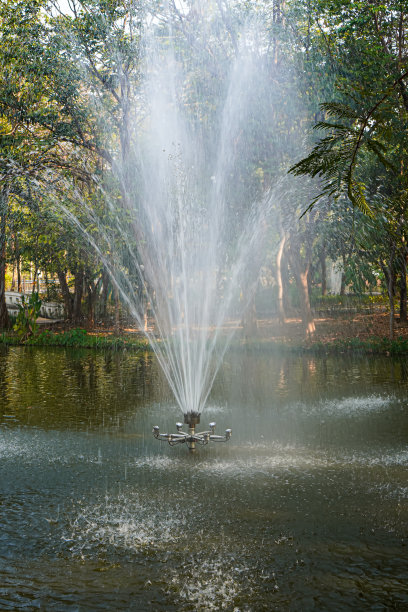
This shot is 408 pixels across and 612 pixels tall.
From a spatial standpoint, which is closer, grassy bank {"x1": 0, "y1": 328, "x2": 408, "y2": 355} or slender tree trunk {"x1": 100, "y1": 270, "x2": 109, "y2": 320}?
grassy bank {"x1": 0, "y1": 328, "x2": 408, "y2": 355}

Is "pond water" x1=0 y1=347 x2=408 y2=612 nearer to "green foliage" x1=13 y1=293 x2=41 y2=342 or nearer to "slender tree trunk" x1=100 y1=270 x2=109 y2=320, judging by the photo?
"green foliage" x1=13 y1=293 x2=41 y2=342

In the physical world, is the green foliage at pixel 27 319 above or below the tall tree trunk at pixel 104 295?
below

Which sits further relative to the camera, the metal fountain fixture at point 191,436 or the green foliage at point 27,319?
the green foliage at point 27,319

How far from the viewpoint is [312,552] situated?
223 inches

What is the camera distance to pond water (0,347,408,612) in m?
5.03

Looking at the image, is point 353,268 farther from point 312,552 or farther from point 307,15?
point 312,552

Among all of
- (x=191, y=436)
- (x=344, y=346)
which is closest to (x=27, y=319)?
(x=344, y=346)

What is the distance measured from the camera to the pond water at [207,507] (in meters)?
5.03

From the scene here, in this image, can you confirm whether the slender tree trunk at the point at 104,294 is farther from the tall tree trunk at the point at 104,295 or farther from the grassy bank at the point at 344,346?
the grassy bank at the point at 344,346

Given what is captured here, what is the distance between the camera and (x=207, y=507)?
685 centimetres

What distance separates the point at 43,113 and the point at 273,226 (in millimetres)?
11742

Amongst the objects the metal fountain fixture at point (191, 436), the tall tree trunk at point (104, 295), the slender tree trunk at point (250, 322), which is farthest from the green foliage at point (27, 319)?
the metal fountain fixture at point (191, 436)

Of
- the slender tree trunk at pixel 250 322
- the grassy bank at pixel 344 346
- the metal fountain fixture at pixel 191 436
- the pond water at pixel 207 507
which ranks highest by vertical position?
the slender tree trunk at pixel 250 322

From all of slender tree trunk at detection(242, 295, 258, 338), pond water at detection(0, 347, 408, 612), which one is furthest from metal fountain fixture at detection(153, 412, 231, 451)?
slender tree trunk at detection(242, 295, 258, 338)
